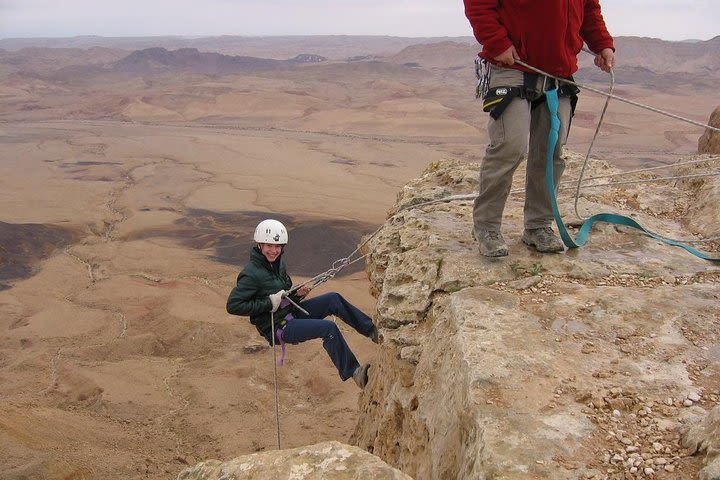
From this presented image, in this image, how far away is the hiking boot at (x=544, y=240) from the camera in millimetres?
4062

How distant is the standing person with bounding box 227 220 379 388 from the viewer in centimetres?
442

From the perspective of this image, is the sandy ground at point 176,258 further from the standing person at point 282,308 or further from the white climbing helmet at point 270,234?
the white climbing helmet at point 270,234

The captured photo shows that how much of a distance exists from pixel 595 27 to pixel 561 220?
117 centimetres

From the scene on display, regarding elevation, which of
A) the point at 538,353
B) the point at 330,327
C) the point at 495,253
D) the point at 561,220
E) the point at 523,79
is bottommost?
the point at 330,327

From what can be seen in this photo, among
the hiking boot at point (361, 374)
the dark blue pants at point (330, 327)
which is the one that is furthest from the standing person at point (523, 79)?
the hiking boot at point (361, 374)

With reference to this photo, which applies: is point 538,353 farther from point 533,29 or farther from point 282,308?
point 282,308

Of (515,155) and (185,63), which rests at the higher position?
(185,63)

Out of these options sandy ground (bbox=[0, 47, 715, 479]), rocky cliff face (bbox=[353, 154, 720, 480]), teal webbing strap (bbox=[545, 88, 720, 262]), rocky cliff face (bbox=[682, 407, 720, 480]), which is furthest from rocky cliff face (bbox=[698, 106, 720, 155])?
rocky cliff face (bbox=[682, 407, 720, 480])

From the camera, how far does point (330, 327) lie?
14.4 feet

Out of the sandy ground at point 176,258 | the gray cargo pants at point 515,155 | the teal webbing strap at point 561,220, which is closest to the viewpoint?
the gray cargo pants at point 515,155

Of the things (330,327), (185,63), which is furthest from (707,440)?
(185,63)

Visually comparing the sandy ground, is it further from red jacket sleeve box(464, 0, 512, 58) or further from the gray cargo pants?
red jacket sleeve box(464, 0, 512, 58)

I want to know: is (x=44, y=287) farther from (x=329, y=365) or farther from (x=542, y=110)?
(x=542, y=110)

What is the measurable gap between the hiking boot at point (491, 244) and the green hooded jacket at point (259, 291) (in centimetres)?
142
